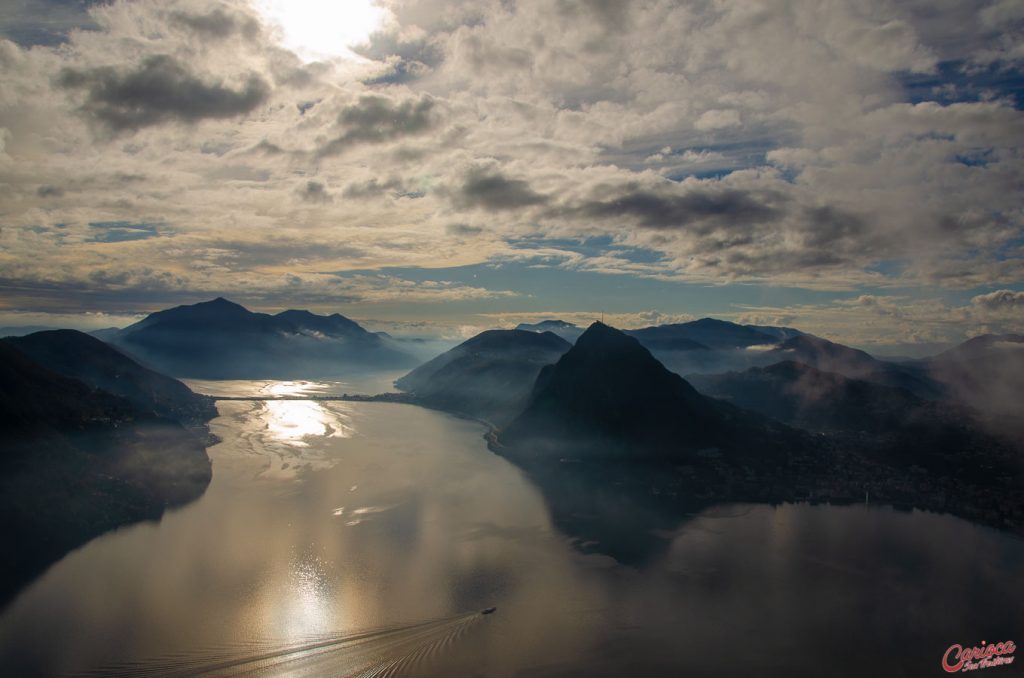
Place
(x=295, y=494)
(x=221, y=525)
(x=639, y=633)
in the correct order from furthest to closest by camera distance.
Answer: (x=295, y=494) < (x=221, y=525) < (x=639, y=633)

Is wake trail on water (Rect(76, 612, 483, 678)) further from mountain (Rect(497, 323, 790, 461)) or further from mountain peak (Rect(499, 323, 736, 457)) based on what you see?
mountain peak (Rect(499, 323, 736, 457))

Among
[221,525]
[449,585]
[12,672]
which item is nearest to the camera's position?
[12,672]

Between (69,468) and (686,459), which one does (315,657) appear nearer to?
(69,468)

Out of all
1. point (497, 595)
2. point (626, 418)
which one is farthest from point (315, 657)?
point (626, 418)

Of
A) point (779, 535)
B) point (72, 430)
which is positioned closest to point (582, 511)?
point (779, 535)

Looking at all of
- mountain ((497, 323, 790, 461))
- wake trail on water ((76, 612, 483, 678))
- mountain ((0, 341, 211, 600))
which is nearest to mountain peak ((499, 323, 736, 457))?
mountain ((497, 323, 790, 461))

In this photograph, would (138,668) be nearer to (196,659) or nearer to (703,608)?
(196,659)

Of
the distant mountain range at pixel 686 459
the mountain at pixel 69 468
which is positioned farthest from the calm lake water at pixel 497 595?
the distant mountain range at pixel 686 459
